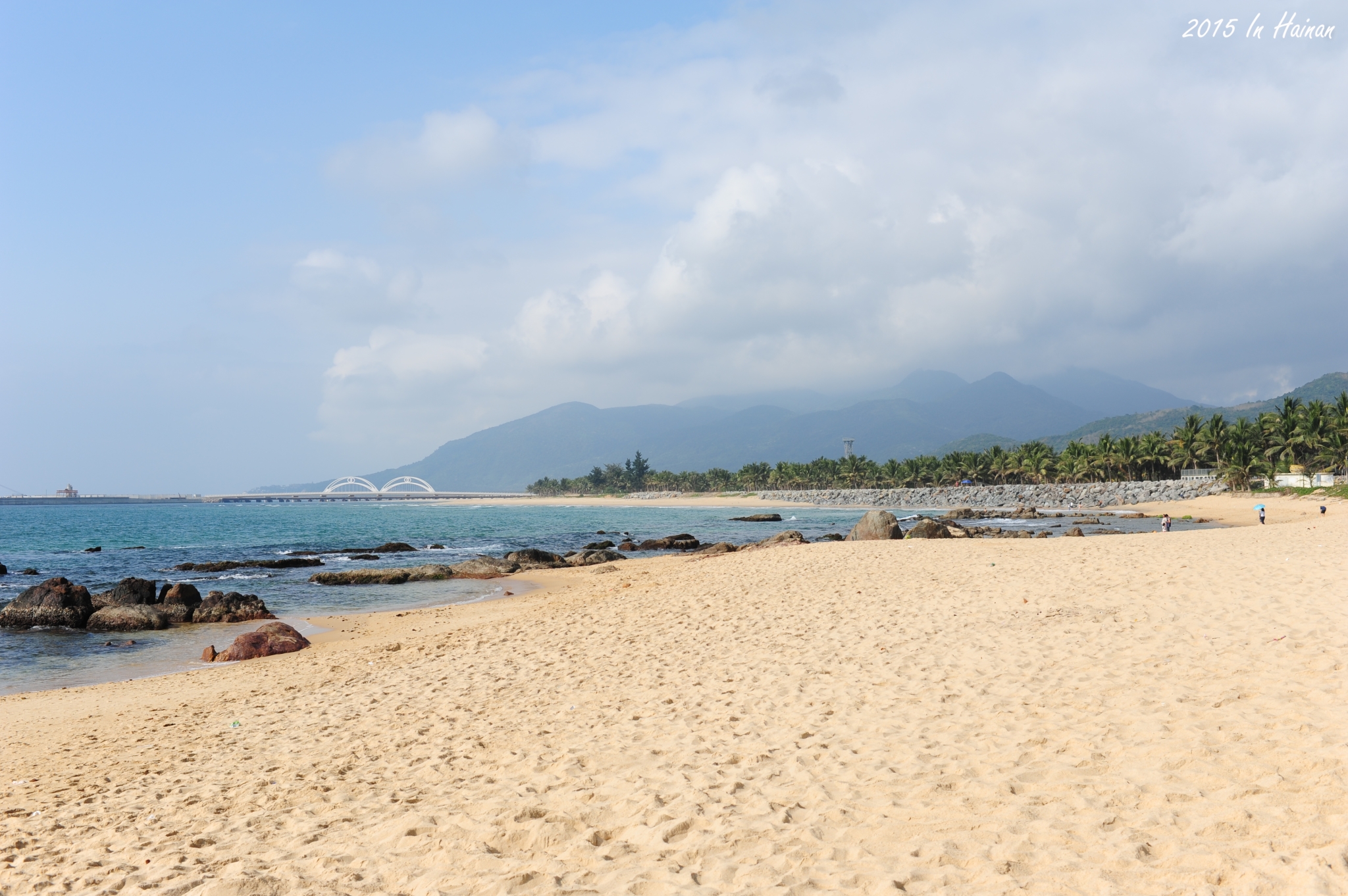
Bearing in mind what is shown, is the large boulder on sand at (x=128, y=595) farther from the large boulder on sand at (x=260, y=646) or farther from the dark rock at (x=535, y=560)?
the dark rock at (x=535, y=560)

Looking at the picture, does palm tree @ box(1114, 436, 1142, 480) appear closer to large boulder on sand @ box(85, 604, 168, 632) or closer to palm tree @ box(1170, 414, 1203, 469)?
palm tree @ box(1170, 414, 1203, 469)

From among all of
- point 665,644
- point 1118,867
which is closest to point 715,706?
point 665,644

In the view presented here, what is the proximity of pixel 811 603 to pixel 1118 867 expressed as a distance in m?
10.6

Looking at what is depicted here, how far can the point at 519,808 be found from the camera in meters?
5.97

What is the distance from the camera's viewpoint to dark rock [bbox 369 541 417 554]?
4572 centimetres

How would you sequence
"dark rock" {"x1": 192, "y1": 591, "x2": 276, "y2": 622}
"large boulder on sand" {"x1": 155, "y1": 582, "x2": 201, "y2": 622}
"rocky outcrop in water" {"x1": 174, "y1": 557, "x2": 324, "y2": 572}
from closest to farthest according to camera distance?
"large boulder on sand" {"x1": 155, "y1": 582, "x2": 201, "y2": 622} < "dark rock" {"x1": 192, "y1": 591, "x2": 276, "y2": 622} < "rocky outcrop in water" {"x1": 174, "y1": 557, "x2": 324, "y2": 572}

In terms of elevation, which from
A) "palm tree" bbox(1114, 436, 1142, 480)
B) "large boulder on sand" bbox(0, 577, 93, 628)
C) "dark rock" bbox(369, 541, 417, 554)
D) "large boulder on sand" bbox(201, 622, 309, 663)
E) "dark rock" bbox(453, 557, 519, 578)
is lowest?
"dark rock" bbox(369, 541, 417, 554)

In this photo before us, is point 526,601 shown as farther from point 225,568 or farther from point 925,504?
point 925,504

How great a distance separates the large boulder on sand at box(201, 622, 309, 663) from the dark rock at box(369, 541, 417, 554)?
30231 millimetres

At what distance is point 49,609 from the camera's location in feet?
64.7

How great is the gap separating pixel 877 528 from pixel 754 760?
2880 cm

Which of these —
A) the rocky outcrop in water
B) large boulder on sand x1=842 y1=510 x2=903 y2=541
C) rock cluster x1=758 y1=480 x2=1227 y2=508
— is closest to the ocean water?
the rocky outcrop in water

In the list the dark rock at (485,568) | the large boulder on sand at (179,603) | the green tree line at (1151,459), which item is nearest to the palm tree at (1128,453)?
the green tree line at (1151,459)

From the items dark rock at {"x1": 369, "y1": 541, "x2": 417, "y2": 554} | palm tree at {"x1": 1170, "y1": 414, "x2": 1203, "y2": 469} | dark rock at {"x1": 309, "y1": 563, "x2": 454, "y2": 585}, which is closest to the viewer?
dark rock at {"x1": 309, "y1": 563, "x2": 454, "y2": 585}
